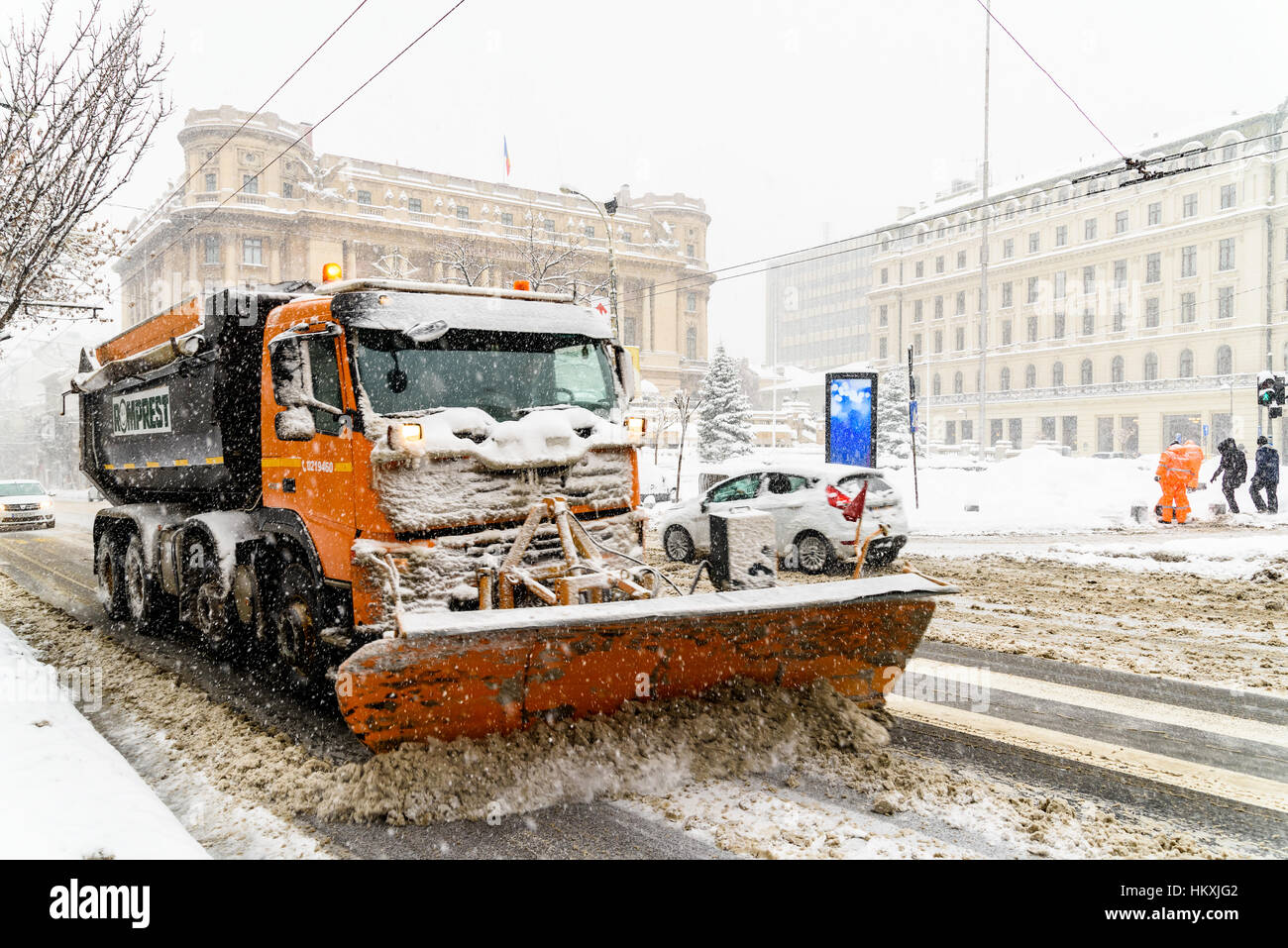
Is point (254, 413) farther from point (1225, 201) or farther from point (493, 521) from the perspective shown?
point (1225, 201)

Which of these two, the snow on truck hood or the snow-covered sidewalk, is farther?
the snow on truck hood

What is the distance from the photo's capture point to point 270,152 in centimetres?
5838

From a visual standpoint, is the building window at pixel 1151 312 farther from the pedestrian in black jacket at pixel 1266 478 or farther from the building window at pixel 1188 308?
the pedestrian in black jacket at pixel 1266 478

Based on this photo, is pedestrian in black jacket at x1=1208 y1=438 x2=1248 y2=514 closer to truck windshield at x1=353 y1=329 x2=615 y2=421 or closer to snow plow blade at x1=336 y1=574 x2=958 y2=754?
snow plow blade at x1=336 y1=574 x2=958 y2=754

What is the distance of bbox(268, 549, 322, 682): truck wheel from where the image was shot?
5824 mm

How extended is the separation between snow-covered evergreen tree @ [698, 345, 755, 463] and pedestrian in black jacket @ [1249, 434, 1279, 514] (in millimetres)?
28452

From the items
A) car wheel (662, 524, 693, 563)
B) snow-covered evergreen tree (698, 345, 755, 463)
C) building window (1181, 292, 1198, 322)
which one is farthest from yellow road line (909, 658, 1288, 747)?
building window (1181, 292, 1198, 322)

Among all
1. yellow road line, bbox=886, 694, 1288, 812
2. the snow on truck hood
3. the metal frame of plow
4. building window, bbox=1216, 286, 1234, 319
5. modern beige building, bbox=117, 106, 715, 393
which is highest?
modern beige building, bbox=117, 106, 715, 393

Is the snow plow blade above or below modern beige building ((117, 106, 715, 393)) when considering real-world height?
below

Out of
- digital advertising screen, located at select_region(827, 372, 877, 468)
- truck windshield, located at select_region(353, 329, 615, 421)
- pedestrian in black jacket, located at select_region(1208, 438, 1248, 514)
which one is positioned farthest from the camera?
pedestrian in black jacket, located at select_region(1208, 438, 1248, 514)

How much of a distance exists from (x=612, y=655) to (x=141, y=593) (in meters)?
6.62

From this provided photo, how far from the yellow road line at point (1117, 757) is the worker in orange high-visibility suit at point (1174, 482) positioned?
1616 centimetres

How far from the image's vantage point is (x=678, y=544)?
44.7 feet
